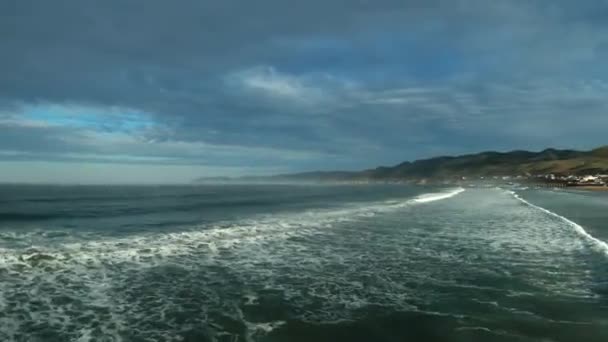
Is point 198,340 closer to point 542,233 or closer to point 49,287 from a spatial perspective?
point 49,287

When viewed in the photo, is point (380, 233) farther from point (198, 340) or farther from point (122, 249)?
point (198, 340)

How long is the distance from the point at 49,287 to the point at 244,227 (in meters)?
18.5

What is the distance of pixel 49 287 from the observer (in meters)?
14.9

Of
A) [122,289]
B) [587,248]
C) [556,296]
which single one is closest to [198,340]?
[122,289]

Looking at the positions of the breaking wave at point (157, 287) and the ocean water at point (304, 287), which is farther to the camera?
the breaking wave at point (157, 287)

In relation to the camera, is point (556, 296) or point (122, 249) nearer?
point (556, 296)

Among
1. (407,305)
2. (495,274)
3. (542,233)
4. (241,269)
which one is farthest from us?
(542,233)

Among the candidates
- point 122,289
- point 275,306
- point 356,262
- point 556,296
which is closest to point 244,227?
point 356,262

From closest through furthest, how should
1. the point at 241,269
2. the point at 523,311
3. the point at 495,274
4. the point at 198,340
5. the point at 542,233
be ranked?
the point at 198,340
the point at 523,311
the point at 495,274
the point at 241,269
the point at 542,233

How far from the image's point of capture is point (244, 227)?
32.9 meters

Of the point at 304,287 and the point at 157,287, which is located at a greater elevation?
the point at 157,287

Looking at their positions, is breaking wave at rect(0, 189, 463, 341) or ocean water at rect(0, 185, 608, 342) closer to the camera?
ocean water at rect(0, 185, 608, 342)

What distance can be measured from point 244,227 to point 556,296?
22481 mm

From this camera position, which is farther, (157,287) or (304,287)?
(304,287)
